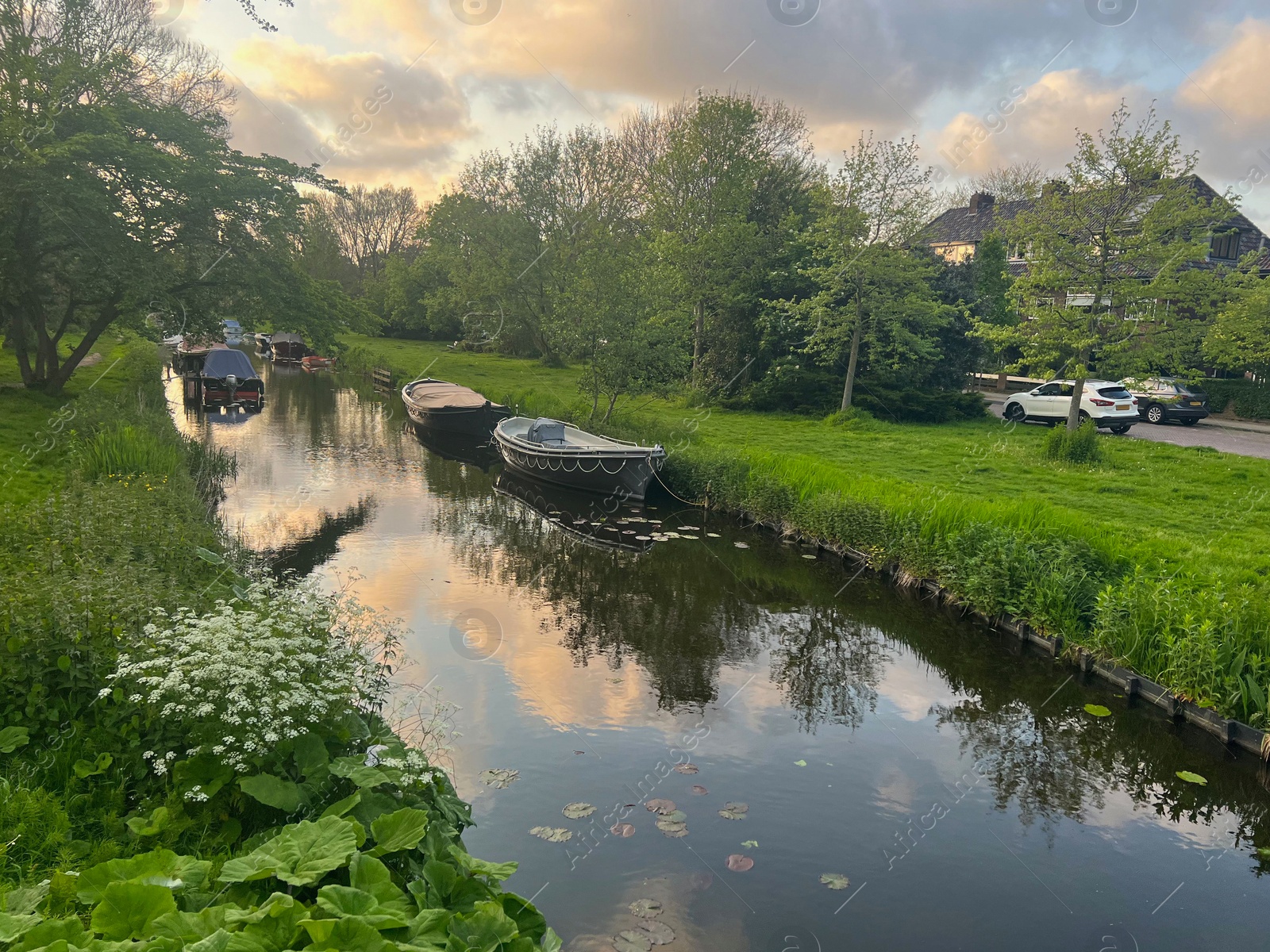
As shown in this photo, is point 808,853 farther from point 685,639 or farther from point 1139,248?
point 1139,248

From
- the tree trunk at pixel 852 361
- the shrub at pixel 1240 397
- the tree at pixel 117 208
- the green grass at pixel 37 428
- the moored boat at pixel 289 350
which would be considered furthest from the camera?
the moored boat at pixel 289 350

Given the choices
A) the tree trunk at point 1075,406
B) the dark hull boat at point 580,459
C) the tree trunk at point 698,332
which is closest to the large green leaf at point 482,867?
the dark hull boat at point 580,459

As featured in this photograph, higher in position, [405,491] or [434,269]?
[434,269]

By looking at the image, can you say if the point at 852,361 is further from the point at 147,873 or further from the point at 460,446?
the point at 147,873

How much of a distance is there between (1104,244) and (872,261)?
667cm

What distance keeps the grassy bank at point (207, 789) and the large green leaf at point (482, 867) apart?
18mm

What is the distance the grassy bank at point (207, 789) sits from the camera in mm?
3385

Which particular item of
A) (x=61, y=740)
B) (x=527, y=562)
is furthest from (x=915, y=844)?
(x=527, y=562)

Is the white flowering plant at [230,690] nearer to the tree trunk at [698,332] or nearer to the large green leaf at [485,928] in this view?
the large green leaf at [485,928]

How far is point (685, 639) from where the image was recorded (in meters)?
11.4

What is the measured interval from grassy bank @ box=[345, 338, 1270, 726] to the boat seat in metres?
2.29

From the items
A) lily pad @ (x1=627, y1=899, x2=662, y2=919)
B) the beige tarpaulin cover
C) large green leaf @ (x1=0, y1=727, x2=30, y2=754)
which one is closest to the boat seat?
the beige tarpaulin cover

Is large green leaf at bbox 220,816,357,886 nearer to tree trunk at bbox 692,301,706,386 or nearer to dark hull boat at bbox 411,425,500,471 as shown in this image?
dark hull boat at bbox 411,425,500,471

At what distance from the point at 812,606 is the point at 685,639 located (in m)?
2.44
